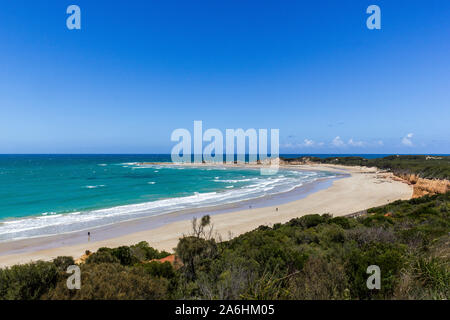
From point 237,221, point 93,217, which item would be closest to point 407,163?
point 237,221

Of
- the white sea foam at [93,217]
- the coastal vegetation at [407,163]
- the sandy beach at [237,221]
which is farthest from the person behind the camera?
the coastal vegetation at [407,163]

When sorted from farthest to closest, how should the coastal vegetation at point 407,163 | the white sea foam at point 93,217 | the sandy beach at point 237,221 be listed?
the coastal vegetation at point 407,163 < the white sea foam at point 93,217 < the sandy beach at point 237,221

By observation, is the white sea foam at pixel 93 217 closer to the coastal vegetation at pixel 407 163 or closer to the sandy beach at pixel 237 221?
the sandy beach at pixel 237 221

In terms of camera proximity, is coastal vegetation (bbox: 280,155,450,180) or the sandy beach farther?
coastal vegetation (bbox: 280,155,450,180)

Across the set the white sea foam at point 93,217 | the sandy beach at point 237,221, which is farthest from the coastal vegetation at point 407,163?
the white sea foam at point 93,217

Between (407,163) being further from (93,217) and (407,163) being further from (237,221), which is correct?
(93,217)

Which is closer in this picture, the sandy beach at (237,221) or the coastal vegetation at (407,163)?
the sandy beach at (237,221)

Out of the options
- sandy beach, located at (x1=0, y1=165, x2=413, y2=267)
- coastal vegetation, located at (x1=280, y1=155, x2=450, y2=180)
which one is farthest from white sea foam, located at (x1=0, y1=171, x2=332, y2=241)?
coastal vegetation, located at (x1=280, y1=155, x2=450, y2=180)

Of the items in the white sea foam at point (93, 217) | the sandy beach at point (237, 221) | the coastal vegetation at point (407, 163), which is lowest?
the sandy beach at point (237, 221)

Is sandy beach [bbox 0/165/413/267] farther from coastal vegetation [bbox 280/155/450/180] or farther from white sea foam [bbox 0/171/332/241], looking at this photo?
coastal vegetation [bbox 280/155/450/180]

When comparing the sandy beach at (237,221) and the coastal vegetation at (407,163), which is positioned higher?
the coastal vegetation at (407,163)
